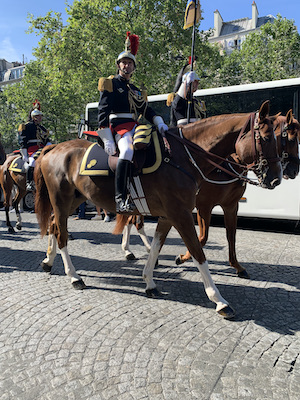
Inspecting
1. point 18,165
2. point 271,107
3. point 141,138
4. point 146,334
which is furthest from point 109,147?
point 271,107

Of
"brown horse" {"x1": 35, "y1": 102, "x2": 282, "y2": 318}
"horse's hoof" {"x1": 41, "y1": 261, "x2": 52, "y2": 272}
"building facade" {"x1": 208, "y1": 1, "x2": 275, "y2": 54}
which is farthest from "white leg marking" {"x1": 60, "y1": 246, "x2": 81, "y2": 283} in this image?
"building facade" {"x1": 208, "y1": 1, "x2": 275, "y2": 54}

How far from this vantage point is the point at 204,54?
22844mm

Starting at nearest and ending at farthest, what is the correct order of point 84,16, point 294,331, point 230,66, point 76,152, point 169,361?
point 169,361 < point 294,331 < point 76,152 < point 84,16 < point 230,66

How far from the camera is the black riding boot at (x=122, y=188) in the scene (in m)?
3.73

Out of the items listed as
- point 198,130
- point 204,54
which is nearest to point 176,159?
point 198,130

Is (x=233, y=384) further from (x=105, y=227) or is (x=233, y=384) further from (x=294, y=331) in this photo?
(x=105, y=227)

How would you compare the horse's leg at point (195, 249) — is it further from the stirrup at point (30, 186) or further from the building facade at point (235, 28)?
the building facade at point (235, 28)

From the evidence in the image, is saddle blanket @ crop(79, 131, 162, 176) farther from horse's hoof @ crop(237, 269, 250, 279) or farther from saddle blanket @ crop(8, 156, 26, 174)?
saddle blanket @ crop(8, 156, 26, 174)

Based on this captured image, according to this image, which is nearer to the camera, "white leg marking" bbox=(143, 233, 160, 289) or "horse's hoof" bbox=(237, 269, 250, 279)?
"white leg marking" bbox=(143, 233, 160, 289)

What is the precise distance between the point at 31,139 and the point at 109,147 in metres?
4.77

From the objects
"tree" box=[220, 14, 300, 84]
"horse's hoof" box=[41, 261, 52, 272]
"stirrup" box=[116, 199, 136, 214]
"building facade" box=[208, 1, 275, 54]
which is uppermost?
"building facade" box=[208, 1, 275, 54]

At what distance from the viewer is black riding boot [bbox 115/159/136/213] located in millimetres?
3729

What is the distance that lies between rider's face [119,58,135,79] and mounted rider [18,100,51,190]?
165 inches

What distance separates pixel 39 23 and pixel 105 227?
19.7 meters
